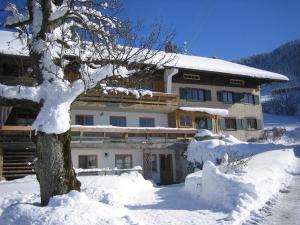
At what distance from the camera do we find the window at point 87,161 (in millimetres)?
23125

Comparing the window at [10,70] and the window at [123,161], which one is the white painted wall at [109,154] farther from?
the window at [10,70]

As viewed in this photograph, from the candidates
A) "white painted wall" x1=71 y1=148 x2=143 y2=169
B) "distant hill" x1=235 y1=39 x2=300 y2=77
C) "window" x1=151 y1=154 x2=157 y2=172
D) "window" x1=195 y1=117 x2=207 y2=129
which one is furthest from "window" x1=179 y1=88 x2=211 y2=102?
"distant hill" x1=235 y1=39 x2=300 y2=77

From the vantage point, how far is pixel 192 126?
29.0m

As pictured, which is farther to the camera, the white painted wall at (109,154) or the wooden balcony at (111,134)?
the white painted wall at (109,154)

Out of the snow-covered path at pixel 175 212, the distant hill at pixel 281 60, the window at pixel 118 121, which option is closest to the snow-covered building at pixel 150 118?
the window at pixel 118 121

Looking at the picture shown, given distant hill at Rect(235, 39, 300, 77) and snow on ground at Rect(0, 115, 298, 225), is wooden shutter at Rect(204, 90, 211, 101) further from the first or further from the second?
distant hill at Rect(235, 39, 300, 77)

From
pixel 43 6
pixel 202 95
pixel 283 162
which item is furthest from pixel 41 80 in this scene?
pixel 202 95

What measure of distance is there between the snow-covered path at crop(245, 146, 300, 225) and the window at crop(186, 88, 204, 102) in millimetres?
18440

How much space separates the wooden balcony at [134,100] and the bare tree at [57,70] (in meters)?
13.2

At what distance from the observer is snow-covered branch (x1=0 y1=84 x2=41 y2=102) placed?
9062 mm

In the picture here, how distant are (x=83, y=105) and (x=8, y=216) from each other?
57.1 feet

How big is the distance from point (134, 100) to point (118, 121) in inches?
74.6

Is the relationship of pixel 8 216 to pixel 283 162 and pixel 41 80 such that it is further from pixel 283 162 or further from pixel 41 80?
pixel 283 162

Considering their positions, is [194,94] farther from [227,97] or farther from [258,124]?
[258,124]
